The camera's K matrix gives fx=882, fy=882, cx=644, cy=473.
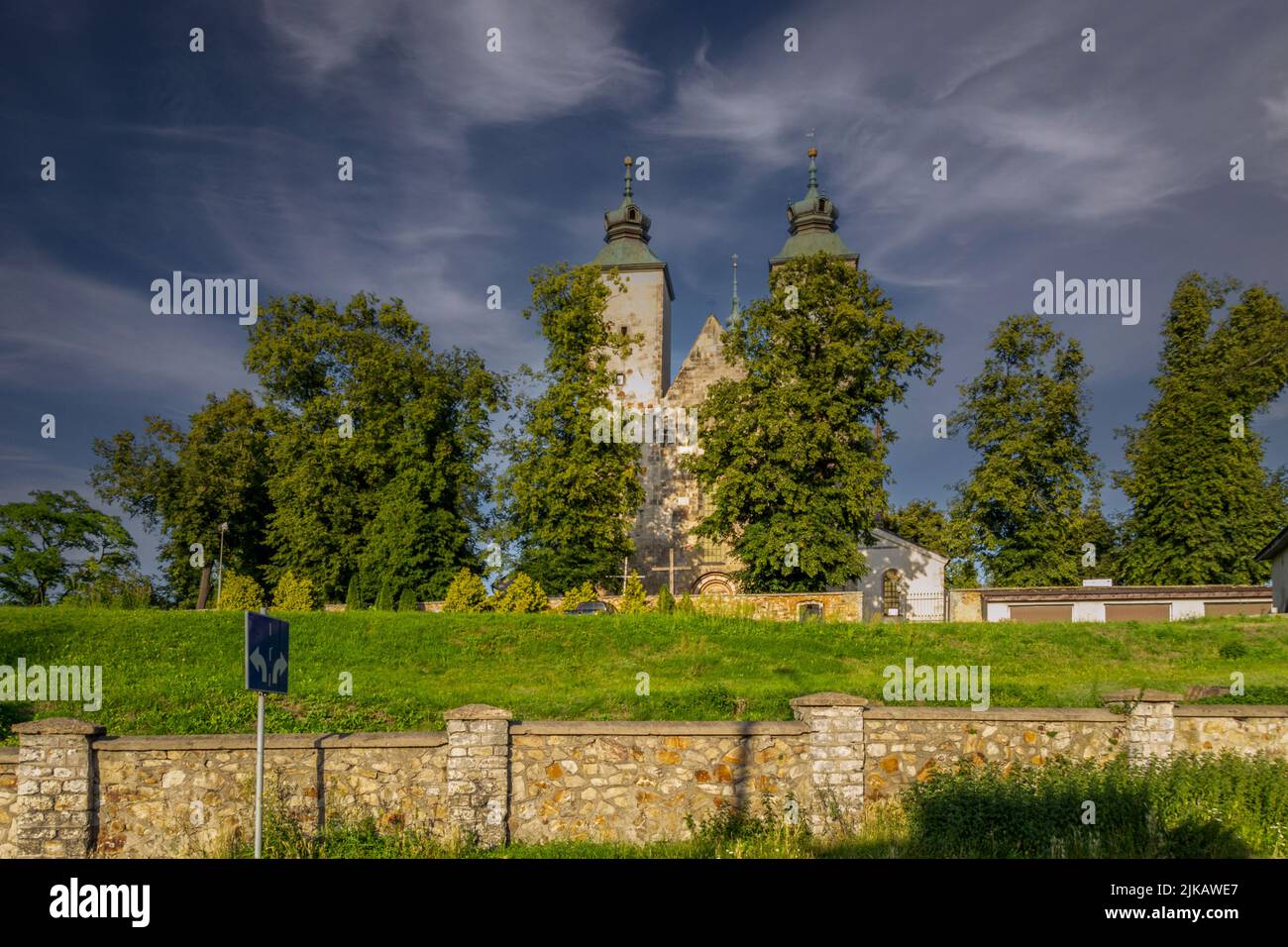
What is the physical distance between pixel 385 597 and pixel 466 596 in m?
4.30

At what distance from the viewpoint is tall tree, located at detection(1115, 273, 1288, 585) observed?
34.3 m

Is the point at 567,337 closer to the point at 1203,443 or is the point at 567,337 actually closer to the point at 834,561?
the point at 834,561

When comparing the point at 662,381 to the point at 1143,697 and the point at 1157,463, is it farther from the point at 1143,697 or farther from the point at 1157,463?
the point at 1143,697

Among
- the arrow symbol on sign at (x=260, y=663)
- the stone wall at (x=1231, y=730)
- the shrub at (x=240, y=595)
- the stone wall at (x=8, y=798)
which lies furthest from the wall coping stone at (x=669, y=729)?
the shrub at (x=240, y=595)

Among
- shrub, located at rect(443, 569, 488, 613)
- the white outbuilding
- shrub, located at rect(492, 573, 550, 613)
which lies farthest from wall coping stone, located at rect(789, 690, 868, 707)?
the white outbuilding

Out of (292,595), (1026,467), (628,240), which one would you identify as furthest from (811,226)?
(292,595)

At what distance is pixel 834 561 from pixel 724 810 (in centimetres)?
1906

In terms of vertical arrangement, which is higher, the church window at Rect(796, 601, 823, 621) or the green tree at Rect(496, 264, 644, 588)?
the green tree at Rect(496, 264, 644, 588)

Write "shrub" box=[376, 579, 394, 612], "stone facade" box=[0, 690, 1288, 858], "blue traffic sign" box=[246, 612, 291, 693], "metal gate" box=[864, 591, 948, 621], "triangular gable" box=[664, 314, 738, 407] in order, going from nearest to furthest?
1. "blue traffic sign" box=[246, 612, 291, 693]
2. "stone facade" box=[0, 690, 1288, 858]
3. "shrub" box=[376, 579, 394, 612]
4. "metal gate" box=[864, 591, 948, 621]
5. "triangular gable" box=[664, 314, 738, 407]

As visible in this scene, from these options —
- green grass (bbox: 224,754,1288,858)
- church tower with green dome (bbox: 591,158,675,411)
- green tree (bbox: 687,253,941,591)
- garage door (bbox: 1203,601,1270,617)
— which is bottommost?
green grass (bbox: 224,754,1288,858)

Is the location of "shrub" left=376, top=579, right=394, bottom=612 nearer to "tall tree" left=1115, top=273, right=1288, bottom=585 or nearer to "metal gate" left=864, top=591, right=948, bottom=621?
"metal gate" left=864, top=591, right=948, bottom=621

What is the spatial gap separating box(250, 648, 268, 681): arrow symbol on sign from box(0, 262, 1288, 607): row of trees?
21.3 m

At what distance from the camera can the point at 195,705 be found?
1645cm

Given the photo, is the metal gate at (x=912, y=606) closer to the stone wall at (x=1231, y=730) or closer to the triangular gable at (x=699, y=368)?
the triangular gable at (x=699, y=368)
